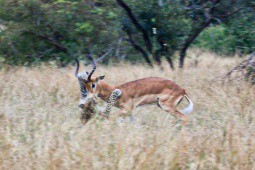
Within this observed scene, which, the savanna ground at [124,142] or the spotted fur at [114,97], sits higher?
the savanna ground at [124,142]

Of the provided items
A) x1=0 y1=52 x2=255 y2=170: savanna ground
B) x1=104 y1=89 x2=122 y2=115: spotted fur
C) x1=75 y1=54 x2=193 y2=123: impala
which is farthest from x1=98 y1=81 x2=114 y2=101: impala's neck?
x1=0 y1=52 x2=255 y2=170: savanna ground

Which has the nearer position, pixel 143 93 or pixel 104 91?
pixel 143 93

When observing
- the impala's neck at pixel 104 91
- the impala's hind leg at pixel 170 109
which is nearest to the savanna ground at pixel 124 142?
the impala's hind leg at pixel 170 109

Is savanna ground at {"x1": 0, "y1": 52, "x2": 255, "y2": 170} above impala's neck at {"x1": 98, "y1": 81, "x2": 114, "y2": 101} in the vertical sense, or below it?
above

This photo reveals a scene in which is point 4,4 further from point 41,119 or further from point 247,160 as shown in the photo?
point 247,160

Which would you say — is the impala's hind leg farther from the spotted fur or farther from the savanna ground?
the spotted fur

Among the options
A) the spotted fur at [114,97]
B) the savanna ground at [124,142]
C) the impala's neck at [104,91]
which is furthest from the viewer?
the impala's neck at [104,91]

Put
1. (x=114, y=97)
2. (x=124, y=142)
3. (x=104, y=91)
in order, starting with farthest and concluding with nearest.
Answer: (x=104, y=91) → (x=114, y=97) → (x=124, y=142)

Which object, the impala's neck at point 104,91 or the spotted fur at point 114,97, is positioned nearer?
the spotted fur at point 114,97

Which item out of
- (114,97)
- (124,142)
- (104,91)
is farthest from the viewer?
(104,91)

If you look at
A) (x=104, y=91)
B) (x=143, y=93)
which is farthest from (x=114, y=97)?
(x=143, y=93)

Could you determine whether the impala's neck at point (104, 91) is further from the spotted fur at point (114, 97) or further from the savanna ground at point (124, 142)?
the savanna ground at point (124, 142)

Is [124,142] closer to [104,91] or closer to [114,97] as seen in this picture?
[114,97]

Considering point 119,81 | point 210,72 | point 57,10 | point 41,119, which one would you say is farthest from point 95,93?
point 57,10
